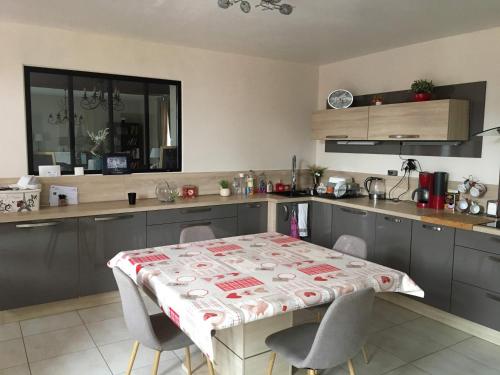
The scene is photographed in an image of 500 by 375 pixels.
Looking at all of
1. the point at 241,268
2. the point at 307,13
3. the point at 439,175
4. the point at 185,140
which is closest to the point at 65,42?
the point at 185,140

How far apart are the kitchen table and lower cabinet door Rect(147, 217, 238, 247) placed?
1.09 m

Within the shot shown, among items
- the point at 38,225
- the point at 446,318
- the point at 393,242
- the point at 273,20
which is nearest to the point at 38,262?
the point at 38,225

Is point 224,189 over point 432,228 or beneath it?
over

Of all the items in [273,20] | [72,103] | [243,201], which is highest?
[273,20]

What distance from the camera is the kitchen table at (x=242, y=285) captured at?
1.85m

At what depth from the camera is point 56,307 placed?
3592 mm

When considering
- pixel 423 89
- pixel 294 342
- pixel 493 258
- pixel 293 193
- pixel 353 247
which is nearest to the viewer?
pixel 294 342

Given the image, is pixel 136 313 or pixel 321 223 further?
pixel 321 223

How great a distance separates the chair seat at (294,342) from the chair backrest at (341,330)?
10cm

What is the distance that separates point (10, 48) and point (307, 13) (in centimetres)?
250

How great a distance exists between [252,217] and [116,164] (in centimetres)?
147

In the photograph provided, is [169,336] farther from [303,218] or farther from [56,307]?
[303,218]

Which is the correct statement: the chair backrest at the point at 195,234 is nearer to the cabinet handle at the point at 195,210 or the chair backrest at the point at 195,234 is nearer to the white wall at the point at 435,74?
the cabinet handle at the point at 195,210

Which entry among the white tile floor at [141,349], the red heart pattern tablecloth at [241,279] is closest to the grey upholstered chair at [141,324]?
the red heart pattern tablecloth at [241,279]
